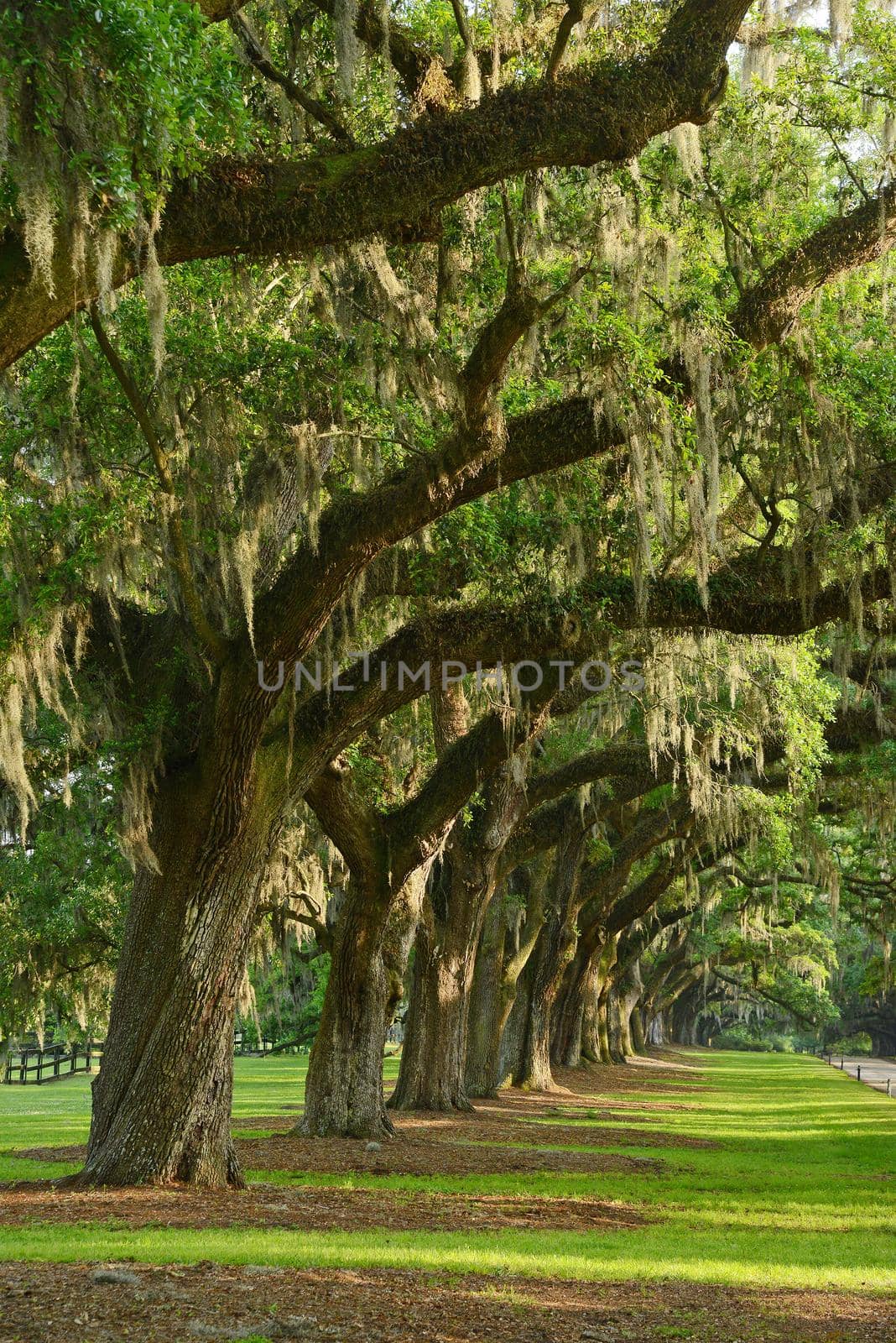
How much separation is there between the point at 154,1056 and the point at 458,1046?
10489mm

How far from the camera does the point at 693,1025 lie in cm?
8119

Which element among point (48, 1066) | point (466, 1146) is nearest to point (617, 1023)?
point (48, 1066)

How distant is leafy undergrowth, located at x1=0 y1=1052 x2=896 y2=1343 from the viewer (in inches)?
260

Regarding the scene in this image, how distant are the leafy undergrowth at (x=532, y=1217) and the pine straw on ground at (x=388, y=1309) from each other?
31 mm

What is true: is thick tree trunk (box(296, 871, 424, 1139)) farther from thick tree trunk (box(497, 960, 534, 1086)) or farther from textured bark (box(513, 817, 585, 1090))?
thick tree trunk (box(497, 960, 534, 1086))

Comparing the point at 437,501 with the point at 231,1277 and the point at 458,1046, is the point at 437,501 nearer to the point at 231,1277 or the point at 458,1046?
the point at 231,1277

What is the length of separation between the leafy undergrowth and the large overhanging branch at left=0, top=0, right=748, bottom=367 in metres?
4.86

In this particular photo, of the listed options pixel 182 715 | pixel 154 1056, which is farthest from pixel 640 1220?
pixel 182 715

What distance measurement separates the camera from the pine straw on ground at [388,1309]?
17.3 ft

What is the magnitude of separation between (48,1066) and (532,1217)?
3056 centimetres

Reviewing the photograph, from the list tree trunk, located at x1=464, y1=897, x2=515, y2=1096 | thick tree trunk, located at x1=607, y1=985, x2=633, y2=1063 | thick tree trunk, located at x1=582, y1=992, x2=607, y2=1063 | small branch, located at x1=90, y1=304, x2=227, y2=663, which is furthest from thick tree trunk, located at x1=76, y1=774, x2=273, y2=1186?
thick tree trunk, located at x1=607, y1=985, x2=633, y2=1063

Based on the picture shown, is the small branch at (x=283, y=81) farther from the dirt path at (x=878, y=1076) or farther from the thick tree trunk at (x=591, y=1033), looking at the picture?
the thick tree trunk at (x=591, y=1033)

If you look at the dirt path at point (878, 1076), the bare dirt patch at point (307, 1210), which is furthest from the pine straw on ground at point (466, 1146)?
the dirt path at point (878, 1076)

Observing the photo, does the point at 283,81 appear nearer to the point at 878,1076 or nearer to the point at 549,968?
the point at 549,968
